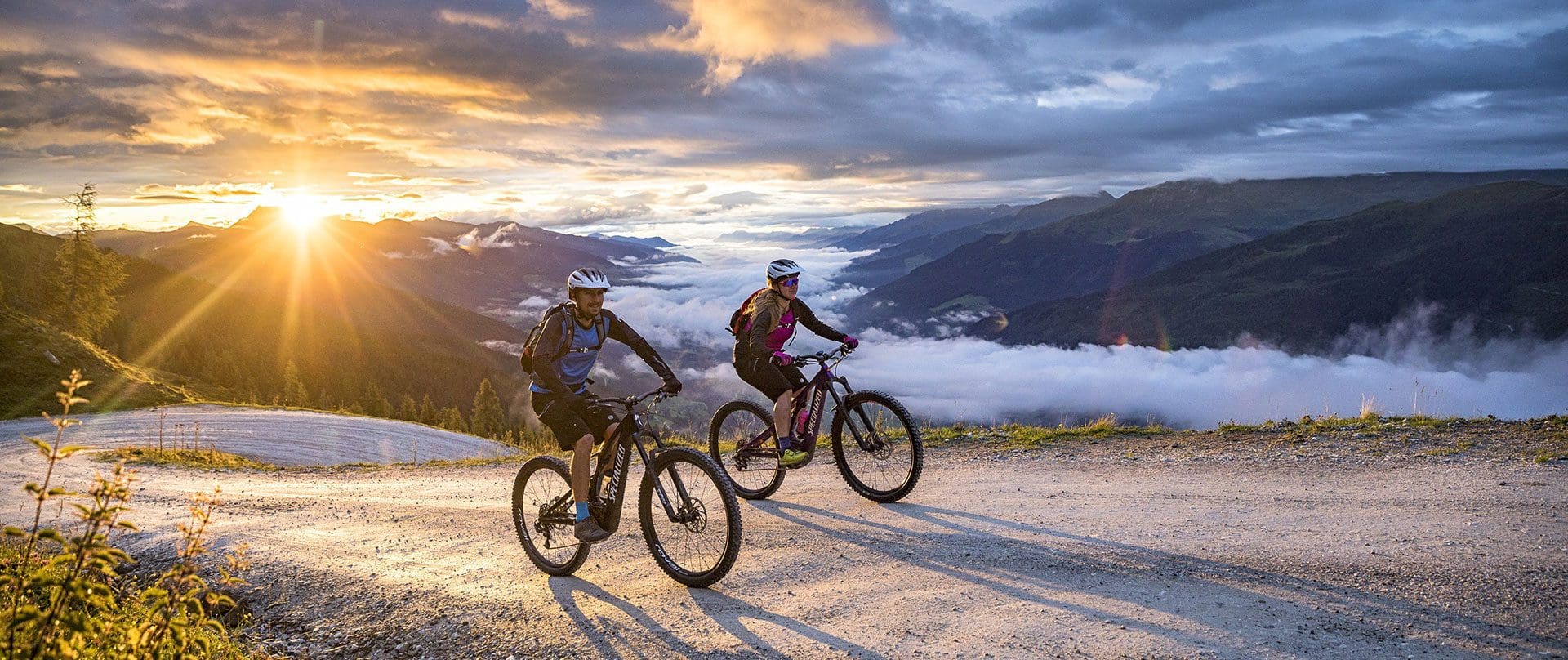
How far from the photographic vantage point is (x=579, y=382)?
7.59 m

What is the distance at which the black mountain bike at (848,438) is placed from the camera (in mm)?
9672

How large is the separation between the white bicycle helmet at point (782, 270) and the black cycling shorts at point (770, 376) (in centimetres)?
98

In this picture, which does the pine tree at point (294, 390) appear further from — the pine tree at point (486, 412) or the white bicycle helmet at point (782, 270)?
the white bicycle helmet at point (782, 270)

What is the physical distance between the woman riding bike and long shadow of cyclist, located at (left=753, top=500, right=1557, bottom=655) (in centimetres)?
122

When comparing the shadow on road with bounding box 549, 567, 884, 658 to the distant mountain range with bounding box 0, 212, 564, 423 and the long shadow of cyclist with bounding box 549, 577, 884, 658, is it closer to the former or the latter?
the long shadow of cyclist with bounding box 549, 577, 884, 658

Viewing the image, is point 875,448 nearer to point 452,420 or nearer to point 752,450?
point 752,450

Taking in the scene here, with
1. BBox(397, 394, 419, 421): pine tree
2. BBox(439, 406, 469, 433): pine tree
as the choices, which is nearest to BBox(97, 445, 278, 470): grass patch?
BBox(439, 406, 469, 433): pine tree

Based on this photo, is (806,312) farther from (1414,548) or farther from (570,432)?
(1414,548)

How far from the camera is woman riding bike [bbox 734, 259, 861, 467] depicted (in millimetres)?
9805

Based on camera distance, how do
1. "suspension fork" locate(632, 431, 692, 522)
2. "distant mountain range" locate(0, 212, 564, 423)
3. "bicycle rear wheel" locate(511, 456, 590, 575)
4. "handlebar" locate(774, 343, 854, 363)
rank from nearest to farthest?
1. "suspension fork" locate(632, 431, 692, 522)
2. "bicycle rear wheel" locate(511, 456, 590, 575)
3. "handlebar" locate(774, 343, 854, 363)
4. "distant mountain range" locate(0, 212, 564, 423)

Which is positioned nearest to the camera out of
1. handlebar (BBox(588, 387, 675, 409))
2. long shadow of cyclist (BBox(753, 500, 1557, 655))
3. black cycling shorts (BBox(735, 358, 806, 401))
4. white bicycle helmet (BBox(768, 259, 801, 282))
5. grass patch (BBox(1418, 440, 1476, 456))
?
long shadow of cyclist (BBox(753, 500, 1557, 655))

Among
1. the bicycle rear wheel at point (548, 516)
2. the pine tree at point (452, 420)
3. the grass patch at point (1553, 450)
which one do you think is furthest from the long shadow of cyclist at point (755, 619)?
the pine tree at point (452, 420)

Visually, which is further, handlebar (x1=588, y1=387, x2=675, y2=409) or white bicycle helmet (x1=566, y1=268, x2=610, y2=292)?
white bicycle helmet (x1=566, y1=268, x2=610, y2=292)

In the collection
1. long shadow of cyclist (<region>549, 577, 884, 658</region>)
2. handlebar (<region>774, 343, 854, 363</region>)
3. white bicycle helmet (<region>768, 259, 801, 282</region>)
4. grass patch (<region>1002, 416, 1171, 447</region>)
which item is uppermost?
white bicycle helmet (<region>768, 259, 801, 282</region>)
